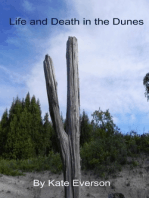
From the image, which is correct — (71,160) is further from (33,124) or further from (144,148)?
(33,124)

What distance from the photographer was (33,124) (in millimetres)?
15766

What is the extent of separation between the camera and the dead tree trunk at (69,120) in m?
3.98

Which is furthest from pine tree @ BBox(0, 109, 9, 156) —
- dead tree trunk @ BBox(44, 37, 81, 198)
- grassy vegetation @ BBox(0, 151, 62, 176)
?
dead tree trunk @ BBox(44, 37, 81, 198)

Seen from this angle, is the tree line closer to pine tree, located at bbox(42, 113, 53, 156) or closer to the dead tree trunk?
pine tree, located at bbox(42, 113, 53, 156)

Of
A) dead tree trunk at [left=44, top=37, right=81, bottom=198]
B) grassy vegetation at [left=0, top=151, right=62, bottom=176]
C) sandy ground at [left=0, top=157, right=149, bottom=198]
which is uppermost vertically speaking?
dead tree trunk at [left=44, top=37, right=81, bottom=198]

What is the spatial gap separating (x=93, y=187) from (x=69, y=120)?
4.70 metres

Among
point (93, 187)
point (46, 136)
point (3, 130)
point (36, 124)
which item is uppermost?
point (36, 124)

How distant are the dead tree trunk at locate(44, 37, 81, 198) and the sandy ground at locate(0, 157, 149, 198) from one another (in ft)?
12.7

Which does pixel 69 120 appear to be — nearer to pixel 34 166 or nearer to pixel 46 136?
pixel 34 166

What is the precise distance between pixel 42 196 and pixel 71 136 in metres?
4.54

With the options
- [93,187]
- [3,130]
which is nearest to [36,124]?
[3,130]

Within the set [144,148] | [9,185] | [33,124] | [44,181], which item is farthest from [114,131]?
[33,124]

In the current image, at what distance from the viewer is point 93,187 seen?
790 centimetres

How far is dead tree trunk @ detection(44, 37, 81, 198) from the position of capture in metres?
3.98
